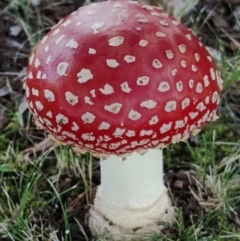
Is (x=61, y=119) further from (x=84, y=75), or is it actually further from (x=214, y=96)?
(x=214, y=96)

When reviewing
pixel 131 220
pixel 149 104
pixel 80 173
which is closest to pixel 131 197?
pixel 131 220

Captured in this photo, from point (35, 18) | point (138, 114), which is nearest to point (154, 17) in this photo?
point (138, 114)

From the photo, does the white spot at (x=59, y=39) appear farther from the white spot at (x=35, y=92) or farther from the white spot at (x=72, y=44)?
the white spot at (x=35, y=92)

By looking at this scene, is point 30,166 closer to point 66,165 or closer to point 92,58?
point 66,165

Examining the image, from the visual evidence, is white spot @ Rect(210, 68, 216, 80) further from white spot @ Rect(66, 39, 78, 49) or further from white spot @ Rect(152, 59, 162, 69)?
white spot @ Rect(66, 39, 78, 49)

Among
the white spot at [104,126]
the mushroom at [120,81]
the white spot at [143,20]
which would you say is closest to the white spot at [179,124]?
the mushroom at [120,81]

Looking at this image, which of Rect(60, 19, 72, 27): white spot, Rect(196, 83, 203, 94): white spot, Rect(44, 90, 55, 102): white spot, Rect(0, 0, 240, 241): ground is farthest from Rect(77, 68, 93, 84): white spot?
Rect(0, 0, 240, 241): ground
